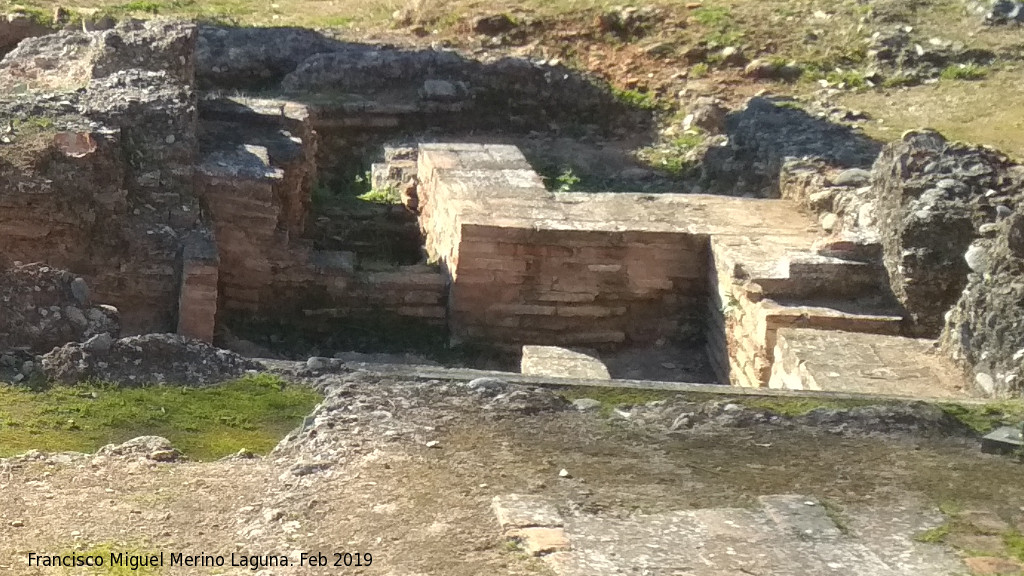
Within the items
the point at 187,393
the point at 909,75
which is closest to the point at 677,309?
the point at 187,393

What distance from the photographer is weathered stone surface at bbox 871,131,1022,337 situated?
579 cm

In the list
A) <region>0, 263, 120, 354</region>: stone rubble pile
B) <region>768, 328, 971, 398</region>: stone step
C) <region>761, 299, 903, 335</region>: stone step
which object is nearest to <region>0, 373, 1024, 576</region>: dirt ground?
<region>0, 263, 120, 354</region>: stone rubble pile

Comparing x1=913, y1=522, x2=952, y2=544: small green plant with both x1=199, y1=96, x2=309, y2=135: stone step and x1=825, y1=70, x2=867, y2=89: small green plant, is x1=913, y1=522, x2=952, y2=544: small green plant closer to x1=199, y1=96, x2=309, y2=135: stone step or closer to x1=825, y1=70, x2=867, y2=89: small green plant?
x1=199, y1=96, x2=309, y2=135: stone step

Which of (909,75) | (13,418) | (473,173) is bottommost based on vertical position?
(13,418)

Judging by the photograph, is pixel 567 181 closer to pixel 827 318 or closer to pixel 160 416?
pixel 827 318

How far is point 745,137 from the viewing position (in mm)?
8555

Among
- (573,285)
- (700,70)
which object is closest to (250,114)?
(573,285)

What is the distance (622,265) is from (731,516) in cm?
363

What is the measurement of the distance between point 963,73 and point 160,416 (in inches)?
348

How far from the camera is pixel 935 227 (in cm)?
580

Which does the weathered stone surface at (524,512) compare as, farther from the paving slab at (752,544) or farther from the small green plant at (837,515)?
Answer: the small green plant at (837,515)

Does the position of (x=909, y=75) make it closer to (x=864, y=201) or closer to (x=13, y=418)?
(x=864, y=201)

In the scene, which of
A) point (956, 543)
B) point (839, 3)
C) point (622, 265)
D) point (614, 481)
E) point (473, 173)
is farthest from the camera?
point (839, 3)

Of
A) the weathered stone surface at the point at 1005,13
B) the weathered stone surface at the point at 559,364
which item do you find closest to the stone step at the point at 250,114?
the weathered stone surface at the point at 559,364
